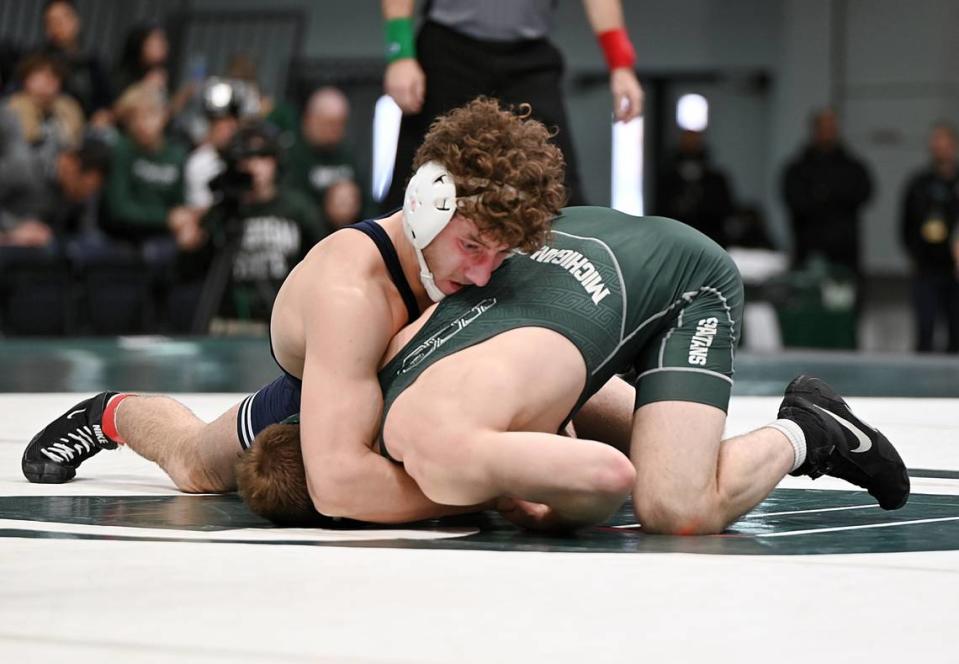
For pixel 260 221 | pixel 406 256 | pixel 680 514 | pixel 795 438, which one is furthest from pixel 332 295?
pixel 260 221

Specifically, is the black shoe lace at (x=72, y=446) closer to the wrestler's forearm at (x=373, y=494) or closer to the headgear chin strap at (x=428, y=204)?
the wrestler's forearm at (x=373, y=494)

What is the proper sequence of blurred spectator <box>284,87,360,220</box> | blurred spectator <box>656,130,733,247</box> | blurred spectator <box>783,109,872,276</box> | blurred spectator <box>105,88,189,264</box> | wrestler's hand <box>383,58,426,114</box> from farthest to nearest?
1. blurred spectator <box>656,130,733,247</box>
2. blurred spectator <box>783,109,872,276</box>
3. blurred spectator <box>284,87,360,220</box>
4. blurred spectator <box>105,88,189,264</box>
5. wrestler's hand <box>383,58,426,114</box>

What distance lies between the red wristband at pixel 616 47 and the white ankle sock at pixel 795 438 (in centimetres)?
147

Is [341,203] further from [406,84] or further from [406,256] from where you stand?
[406,256]

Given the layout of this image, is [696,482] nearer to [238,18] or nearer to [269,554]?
[269,554]

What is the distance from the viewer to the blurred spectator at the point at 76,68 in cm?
802

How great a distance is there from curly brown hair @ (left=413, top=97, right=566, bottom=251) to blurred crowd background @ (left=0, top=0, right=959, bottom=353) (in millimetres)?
1291

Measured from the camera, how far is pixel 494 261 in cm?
241

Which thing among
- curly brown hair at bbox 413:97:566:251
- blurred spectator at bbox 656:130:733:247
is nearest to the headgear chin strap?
curly brown hair at bbox 413:97:566:251

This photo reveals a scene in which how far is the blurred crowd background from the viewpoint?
718 cm

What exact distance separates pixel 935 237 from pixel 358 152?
451 centimetres

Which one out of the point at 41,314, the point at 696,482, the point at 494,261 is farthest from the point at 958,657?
the point at 41,314

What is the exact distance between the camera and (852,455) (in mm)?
2592

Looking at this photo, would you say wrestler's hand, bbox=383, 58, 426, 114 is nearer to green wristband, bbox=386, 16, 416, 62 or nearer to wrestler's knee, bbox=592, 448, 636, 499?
green wristband, bbox=386, 16, 416, 62
